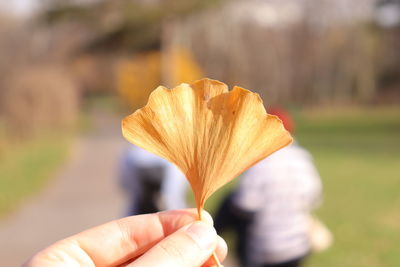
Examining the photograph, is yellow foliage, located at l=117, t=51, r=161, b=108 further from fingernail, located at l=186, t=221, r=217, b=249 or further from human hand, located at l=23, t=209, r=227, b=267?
fingernail, located at l=186, t=221, r=217, b=249

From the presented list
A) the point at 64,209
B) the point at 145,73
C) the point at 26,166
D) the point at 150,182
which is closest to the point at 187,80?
the point at 145,73

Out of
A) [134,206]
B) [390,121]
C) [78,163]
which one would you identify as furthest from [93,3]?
[134,206]

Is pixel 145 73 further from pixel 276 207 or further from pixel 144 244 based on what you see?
pixel 144 244

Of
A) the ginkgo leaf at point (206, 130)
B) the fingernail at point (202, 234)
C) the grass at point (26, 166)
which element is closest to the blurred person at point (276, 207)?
the fingernail at point (202, 234)

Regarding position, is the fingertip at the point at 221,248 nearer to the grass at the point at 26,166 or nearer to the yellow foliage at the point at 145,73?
the grass at the point at 26,166

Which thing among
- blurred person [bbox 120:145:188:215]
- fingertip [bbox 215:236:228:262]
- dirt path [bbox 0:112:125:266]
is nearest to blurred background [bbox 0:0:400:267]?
dirt path [bbox 0:112:125:266]

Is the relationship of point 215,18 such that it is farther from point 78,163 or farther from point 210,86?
point 210,86
